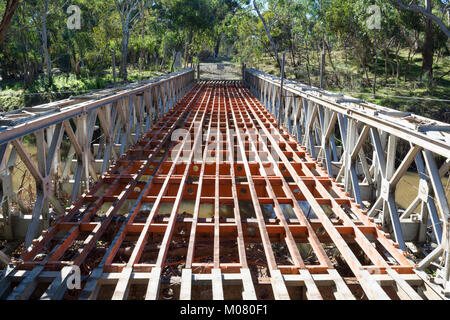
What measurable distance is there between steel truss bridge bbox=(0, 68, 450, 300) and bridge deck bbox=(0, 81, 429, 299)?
17mm

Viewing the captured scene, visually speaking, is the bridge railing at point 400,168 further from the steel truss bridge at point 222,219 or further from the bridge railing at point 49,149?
the bridge railing at point 49,149

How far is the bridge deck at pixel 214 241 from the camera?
3154mm

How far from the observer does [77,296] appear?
9.89 feet

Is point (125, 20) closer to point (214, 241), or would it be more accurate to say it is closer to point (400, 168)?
point (214, 241)

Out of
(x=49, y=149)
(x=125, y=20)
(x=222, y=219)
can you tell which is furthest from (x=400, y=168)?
(x=125, y=20)

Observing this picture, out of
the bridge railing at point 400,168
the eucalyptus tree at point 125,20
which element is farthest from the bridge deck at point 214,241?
the eucalyptus tree at point 125,20

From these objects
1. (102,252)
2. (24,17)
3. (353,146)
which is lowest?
(102,252)

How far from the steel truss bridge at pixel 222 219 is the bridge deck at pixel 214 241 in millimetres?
17

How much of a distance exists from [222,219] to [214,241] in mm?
803

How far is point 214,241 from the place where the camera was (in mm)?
3834
